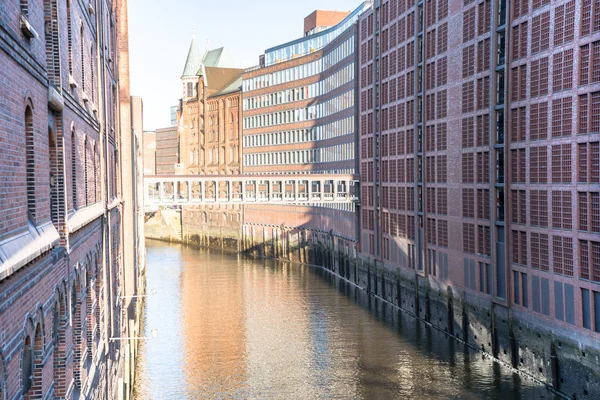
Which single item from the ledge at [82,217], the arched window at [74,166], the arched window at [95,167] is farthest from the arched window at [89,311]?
the arched window at [95,167]

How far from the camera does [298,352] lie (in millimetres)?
45250

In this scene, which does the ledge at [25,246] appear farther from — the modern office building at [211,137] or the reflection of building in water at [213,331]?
the modern office building at [211,137]

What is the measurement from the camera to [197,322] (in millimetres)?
54625

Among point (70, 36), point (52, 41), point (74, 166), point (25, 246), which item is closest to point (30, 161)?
point (25, 246)

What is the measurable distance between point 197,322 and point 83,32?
3751 cm

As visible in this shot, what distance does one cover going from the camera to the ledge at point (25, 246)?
300 inches

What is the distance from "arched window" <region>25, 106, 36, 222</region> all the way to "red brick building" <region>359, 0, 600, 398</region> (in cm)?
2622

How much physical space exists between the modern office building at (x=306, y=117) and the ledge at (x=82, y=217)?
55260 mm

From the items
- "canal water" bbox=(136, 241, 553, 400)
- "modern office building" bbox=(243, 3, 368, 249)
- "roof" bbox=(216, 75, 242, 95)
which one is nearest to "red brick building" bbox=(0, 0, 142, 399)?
"canal water" bbox=(136, 241, 553, 400)

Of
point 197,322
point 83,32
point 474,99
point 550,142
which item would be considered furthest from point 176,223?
point 83,32

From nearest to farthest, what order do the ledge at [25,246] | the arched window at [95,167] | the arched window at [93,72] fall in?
the ledge at [25,246], the arched window at [93,72], the arched window at [95,167]

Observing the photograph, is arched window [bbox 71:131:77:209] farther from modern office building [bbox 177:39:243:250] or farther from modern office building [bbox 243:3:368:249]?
modern office building [bbox 177:39:243:250]

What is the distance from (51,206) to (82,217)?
3.40 meters

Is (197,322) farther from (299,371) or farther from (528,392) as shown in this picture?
(528,392)
